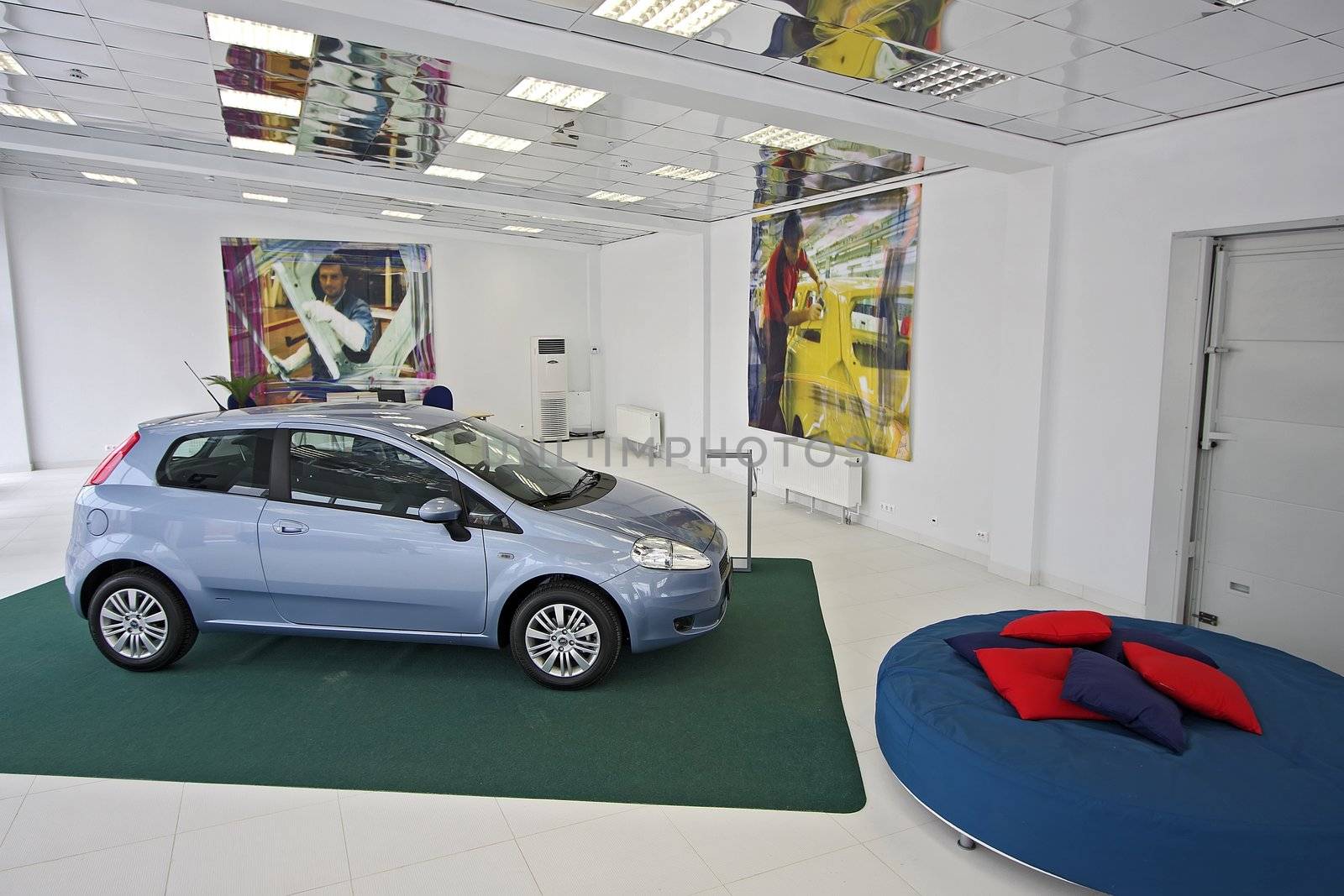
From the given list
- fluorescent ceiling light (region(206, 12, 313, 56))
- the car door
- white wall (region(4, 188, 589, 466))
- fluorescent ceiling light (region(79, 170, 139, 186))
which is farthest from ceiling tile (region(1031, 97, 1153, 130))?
fluorescent ceiling light (region(79, 170, 139, 186))

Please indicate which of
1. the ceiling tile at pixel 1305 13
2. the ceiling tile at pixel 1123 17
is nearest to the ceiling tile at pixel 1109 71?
the ceiling tile at pixel 1123 17

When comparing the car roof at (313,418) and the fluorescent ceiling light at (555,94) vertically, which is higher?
the fluorescent ceiling light at (555,94)

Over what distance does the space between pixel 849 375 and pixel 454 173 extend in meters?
4.18

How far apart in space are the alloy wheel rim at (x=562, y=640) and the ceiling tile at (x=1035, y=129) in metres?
3.91

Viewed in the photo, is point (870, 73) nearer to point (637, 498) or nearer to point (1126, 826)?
point (637, 498)

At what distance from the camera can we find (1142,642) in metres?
3.18

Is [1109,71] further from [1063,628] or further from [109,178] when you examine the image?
[109,178]

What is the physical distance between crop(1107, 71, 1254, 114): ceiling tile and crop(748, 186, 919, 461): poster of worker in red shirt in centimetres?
227

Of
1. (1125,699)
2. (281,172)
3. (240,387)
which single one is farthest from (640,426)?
(1125,699)

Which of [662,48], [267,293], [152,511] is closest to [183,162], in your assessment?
[267,293]

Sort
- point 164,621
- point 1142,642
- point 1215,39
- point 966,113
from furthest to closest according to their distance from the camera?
point 966,113
point 164,621
point 1215,39
point 1142,642

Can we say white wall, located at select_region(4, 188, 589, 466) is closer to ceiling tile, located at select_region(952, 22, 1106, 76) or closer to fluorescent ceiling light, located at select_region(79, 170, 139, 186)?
fluorescent ceiling light, located at select_region(79, 170, 139, 186)

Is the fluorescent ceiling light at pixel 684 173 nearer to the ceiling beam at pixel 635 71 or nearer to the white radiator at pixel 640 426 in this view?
the ceiling beam at pixel 635 71

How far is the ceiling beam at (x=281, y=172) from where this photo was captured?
673cm
